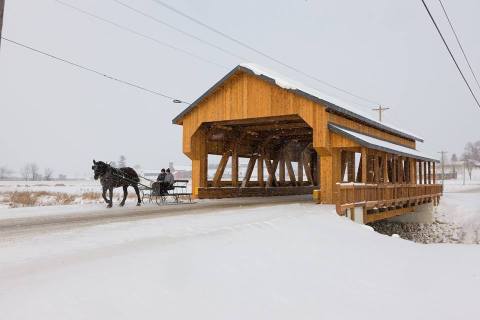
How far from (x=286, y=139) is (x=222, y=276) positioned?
77.9 feet

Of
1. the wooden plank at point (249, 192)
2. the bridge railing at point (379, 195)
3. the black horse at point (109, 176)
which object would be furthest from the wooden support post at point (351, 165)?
the black horse at point (109, 176)

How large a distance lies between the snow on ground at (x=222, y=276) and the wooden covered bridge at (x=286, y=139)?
246 inches

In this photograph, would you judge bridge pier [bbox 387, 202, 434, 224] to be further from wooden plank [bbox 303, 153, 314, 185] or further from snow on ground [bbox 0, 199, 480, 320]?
snow on ground [bbox 0, 199, 480, 320]

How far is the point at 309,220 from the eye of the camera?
1073cm

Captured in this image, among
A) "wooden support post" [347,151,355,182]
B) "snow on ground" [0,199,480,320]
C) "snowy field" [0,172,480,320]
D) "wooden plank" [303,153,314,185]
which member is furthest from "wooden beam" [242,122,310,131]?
"snow on ground" [0,199,480,320]

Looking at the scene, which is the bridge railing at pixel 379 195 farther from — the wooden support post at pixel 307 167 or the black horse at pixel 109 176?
the wooden support post at pixel 307 167

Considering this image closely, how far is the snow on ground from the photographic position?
13.8 feet

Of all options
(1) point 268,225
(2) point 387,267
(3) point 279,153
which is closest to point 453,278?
(2) point 387,267

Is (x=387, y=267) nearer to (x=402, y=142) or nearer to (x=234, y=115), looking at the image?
(x=234, y=115)

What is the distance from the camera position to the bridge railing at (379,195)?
13977 mm

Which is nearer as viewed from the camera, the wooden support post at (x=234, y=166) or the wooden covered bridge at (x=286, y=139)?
the wooden covered bridge at (x=286, y=139)

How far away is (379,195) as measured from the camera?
17.8m

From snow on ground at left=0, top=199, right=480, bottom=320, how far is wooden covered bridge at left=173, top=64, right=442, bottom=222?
6250 mm

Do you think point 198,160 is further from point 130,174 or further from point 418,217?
point 418,217
